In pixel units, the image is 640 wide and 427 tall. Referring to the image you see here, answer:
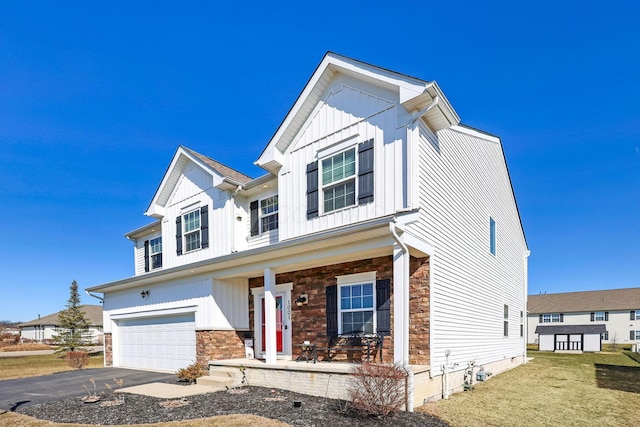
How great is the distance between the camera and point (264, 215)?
42.4 feet

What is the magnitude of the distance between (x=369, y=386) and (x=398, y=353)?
1103 mm

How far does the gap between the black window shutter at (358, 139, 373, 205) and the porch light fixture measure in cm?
320

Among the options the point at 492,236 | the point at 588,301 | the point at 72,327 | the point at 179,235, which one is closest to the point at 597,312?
the point at 588,301

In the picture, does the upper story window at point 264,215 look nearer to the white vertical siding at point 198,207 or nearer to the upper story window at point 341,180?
the white vertical siding at point 198,207

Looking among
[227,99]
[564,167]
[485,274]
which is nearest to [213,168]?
[227,99]

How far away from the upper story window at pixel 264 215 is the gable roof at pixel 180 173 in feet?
3.32

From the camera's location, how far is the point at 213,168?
13430 mm

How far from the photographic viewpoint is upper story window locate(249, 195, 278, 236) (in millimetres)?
12602

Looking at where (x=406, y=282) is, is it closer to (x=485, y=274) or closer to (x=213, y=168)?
(x=485, y=274)

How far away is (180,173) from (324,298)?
8.46 meters

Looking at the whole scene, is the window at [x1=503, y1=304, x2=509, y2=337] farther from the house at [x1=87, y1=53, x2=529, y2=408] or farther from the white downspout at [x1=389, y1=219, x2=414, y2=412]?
the white downspout at [x1=389, y1=219, x2=414, y2=412]

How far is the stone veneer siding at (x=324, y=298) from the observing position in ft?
27.8

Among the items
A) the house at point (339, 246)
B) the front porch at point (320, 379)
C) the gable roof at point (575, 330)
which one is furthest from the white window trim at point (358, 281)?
the gable roof at point (575, 330)

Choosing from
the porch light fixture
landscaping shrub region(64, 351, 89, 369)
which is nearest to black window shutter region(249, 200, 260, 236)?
the porch light fixture
